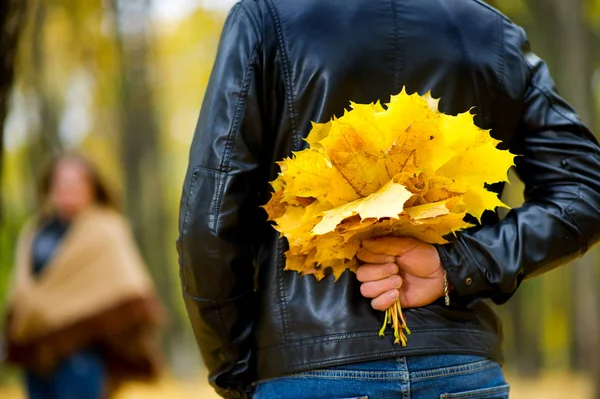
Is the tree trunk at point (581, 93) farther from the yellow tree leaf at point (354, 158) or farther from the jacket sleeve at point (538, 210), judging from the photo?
the yellow tree leaf at point (354, 158)

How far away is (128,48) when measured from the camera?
16.9 m

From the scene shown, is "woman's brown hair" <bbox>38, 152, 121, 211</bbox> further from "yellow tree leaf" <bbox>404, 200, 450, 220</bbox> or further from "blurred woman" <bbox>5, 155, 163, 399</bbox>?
"yellow tree leaf" <bbox>404, 200, 450, 220</bbox>

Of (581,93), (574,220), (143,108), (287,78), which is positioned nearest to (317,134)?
(287,78)

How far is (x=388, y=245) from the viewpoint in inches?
84.2

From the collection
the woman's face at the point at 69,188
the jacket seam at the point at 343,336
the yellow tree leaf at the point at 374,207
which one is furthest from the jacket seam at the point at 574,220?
the woman's face at the point at 69,188

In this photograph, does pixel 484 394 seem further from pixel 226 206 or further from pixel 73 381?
pixel 73 381

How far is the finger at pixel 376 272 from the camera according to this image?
7.03 feet

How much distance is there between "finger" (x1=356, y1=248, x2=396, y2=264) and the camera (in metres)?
2.15

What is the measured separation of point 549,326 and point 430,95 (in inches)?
866

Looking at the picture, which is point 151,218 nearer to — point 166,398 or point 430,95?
point 166,398

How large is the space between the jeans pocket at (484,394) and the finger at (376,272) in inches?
13.8

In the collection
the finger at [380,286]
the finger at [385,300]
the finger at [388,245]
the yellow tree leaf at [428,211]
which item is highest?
the yellow tree leaf at [428,211]

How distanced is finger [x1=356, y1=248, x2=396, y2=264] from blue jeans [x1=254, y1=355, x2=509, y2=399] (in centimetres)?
26

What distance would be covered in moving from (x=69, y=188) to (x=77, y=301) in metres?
0.89
